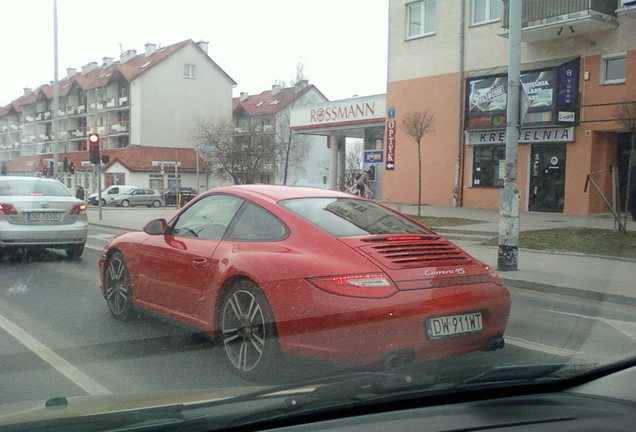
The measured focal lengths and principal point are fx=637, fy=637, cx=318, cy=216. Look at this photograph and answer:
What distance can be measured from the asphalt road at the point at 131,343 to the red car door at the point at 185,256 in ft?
1.34

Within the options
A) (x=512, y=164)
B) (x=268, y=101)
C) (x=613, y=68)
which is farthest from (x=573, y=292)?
(x=268, y=101)

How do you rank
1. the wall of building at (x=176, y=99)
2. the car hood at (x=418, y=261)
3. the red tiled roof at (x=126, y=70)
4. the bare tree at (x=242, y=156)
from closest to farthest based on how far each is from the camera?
the car hood at (x=418, y=261), the bare tree at (x=242, y=156), the wall of building at (x=176, y=99), the red tiled roof at (x=126, y=70)

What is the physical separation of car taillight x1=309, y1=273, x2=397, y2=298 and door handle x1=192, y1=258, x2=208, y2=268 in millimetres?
1168

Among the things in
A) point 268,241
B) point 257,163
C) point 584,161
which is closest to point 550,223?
point 584,161

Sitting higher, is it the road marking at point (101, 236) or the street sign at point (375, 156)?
the street sign at point (375, 156)

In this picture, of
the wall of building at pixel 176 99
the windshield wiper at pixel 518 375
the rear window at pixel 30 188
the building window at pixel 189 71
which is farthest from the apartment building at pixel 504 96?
the building window at pixel 189 71

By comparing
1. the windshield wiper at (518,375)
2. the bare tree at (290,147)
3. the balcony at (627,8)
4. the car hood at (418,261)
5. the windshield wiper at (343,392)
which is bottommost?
the windshield wiper at (343,392)

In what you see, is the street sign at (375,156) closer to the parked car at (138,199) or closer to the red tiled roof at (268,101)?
the parked car at (138,199)

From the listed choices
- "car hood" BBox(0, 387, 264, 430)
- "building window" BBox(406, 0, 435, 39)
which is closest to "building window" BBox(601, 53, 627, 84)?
"building window" BBox(406, 0, 435, 39)

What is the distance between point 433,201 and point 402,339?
22226 mm

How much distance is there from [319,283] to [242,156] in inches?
1587

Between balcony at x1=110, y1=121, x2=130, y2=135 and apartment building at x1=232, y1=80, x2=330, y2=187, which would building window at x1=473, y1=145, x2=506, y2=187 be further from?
balcony at x1=110, y1=121, x2=130, y2=135

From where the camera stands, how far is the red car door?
4.89 m

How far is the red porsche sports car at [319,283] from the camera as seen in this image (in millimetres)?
3812
